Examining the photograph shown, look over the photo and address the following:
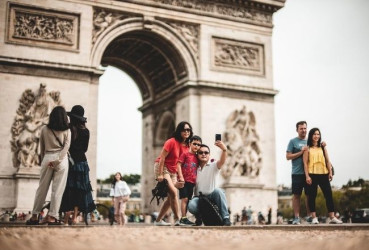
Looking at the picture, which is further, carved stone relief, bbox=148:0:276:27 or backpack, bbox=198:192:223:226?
carved stone relief, bbox=148:0:276:27

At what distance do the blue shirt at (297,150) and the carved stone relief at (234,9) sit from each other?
1350 centimetres

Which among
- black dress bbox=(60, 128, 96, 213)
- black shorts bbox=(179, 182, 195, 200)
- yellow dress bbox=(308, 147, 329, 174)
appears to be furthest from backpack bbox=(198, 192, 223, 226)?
yellow dress bbox=(308, 147, 329, 174)

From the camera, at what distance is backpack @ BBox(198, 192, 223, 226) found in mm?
7914

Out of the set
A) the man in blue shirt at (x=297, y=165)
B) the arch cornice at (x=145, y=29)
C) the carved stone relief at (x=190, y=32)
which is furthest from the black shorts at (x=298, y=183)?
the carved stone relief at (x=190, y=32)

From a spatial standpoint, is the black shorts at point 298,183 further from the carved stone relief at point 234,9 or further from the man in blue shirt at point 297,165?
the carved stone relief at point 234,9

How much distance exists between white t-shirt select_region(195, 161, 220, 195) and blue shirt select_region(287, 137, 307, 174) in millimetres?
2266

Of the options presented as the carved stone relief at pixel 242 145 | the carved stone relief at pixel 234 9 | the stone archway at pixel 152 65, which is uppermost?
the carved stone relief at pixel 234 9

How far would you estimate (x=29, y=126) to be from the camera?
18.8m

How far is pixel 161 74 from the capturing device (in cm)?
2491

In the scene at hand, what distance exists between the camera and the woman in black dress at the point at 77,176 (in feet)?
29.0

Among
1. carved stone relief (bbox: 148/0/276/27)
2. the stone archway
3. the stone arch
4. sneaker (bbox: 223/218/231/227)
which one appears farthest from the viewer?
carved stone relief (bbox: 148/0/276/27)

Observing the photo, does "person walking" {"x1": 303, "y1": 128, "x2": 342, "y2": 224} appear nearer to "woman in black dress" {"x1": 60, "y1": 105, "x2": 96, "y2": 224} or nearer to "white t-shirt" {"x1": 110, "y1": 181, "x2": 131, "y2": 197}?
"woman in black dress" {"x1": 60, "y1": 105, "x2": 96, "y2": 224}

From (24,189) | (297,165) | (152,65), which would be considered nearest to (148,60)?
(152,65)

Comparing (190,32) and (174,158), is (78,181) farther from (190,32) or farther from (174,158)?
(190,32)
